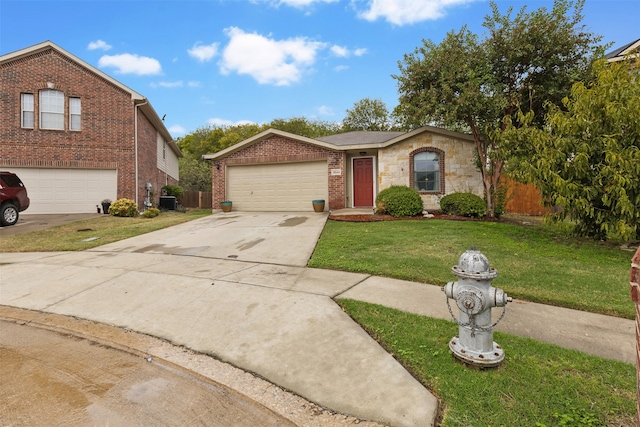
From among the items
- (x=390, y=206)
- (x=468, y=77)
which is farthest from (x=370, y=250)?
(x=468, y=77)

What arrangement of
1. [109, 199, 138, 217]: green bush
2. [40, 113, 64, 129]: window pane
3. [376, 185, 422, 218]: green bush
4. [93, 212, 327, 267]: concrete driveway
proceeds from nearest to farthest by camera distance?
[93, 212, 327, 267]: concrete driveway → [376, 185, 422, 218]: green bush → [109, 199, 138, 217]: green bush → [40, 113, 64, 129]: window pane

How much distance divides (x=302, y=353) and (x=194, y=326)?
133cm

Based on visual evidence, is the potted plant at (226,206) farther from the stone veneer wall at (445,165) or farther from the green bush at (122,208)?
the stone veneer wall at (445,165)

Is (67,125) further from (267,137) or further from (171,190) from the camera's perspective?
(267,137)

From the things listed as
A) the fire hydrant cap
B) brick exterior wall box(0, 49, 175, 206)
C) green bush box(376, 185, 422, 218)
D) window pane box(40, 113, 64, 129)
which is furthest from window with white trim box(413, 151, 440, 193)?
window pane box(40, 113, 64, 129)

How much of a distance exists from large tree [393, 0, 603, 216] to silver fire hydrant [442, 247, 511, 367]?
8.38 meters

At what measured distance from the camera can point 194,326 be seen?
350 centimetres

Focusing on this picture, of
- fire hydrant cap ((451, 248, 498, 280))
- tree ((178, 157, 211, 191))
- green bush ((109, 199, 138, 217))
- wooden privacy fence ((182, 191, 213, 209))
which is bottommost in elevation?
fire hydrant cap ((451, 248, 498, 280))

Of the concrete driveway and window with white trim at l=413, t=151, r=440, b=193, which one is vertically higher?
window with white trim at l=413, t=151, r=440, b=193

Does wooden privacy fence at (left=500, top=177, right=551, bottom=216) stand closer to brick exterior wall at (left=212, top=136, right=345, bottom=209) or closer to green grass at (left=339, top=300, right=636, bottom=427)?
brick exterior wall at (left=212, top=136, right=345, bottom=209)

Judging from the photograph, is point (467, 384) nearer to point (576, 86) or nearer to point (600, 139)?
point (600, 139)

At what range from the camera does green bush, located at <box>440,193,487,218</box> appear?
11.7 meters

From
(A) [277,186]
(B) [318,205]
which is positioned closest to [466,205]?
(B) [318,205]

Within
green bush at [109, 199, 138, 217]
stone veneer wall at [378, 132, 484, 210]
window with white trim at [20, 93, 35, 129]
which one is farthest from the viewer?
window with white trim at [20, 93, 35, 129]
